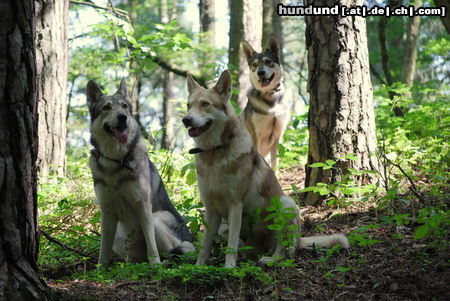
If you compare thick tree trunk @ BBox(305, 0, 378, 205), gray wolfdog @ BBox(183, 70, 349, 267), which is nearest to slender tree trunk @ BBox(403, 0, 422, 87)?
thick tree trunk @ BBox(305, 0, 378, 205)

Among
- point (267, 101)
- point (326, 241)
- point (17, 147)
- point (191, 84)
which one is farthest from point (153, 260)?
point (267, 101)

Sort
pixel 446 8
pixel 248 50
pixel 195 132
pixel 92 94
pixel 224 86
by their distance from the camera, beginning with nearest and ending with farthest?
pixel 446 8 < pixel 195 132 < pixel 224 86 < pixel 92 94 < pixel 248 50

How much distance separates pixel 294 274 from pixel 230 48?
343 inches

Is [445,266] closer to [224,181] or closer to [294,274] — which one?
[294,274]

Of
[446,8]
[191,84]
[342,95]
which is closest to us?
[446,8]

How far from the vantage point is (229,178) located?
15.2 feet

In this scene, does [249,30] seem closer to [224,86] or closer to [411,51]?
[411,51]

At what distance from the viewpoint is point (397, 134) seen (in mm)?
8281

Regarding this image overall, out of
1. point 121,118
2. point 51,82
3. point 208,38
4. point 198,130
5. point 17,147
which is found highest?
point 208,38

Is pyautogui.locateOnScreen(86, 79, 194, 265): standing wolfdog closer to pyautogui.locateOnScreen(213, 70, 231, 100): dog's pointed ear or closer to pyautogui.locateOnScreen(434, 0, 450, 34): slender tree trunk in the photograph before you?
pyautogui.locateOnScreen(213, 70, 231, 100): dog's pointed ear

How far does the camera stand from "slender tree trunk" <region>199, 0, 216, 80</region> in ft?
44.1

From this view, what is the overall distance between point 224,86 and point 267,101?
3453 millimetres

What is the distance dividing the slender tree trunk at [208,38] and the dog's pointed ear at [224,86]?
24.2 ft

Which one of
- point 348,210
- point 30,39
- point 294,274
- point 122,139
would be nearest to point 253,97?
point 348,210
